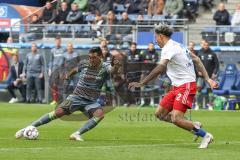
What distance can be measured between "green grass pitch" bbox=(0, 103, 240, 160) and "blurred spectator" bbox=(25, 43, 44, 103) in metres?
6.22

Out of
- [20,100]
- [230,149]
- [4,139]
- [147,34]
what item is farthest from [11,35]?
[230,149]

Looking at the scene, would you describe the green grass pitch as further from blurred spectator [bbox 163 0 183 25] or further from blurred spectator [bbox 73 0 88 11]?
blurred spectator [bbox 73 0 88 11]

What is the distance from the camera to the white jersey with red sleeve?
48.3ft

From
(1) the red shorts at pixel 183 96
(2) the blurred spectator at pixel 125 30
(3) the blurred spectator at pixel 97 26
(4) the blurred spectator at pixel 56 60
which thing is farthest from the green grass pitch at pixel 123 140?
(3) the blurred spectator at pixel 97 26

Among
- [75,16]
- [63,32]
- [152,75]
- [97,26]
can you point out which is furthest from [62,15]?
[152,75]

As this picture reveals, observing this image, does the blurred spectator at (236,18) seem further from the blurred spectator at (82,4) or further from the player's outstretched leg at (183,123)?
the player's outstretched leg at (183,123)

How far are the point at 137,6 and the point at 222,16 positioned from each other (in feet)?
16.4

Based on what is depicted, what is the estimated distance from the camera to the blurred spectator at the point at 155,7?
34.6 metres

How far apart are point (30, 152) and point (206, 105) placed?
1709cm

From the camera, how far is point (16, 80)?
32312 millimetres

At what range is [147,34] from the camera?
32.7 meters

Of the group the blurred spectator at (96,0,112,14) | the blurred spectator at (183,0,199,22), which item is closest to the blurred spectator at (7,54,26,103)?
the blurred spectator at (96,0,112,14)

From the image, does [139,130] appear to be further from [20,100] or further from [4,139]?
[20,100]

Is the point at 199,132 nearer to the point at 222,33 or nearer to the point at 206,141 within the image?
the point at 206,141
